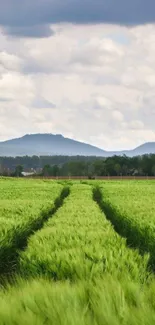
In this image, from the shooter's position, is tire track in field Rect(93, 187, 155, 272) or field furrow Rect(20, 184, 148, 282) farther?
tire track in field Rect(93, 187, 155, 272)

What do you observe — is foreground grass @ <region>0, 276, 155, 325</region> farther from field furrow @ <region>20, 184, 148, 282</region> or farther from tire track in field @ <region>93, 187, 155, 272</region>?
tire track in field @ <region>93, 187, 155, 272</region>

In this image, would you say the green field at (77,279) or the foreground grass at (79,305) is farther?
the green field at (77,279)

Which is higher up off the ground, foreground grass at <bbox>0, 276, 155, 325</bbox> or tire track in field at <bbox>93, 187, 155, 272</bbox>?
foreground grass at <bbox>0, 276, 155, 325</bbox>

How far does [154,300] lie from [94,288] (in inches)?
23.1

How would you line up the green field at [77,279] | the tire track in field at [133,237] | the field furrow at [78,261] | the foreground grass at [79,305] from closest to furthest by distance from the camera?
the foreground grass at [79,305]
the green field at [77,279]
the field furrow at [78,261]
the tire track in field at [133,237]

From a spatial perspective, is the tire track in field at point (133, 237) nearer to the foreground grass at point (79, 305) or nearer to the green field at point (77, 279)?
the green field at point (77, 279)

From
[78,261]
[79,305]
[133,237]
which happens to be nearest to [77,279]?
[78,261]

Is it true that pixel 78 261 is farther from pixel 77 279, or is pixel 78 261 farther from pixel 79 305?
pixel 79 305

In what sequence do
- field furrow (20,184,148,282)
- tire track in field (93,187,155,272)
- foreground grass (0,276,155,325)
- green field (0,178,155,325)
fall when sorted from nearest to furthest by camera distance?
foreground grass (0,276,155,325), green field (0,178,155,325), field furrow (20,184,148,282), tire track in field (93,187,155,272)

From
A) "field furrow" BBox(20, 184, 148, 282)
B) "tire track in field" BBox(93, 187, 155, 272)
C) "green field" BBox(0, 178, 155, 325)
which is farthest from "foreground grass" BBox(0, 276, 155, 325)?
"tire track in field" BBox(93, 187, 155, 272)

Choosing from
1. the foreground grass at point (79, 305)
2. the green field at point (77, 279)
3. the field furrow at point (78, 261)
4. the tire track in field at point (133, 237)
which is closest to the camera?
the foreground grass at point (79, 305)

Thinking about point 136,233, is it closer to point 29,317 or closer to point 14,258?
point 14,258

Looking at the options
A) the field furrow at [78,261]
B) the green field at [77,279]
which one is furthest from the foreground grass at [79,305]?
the field furrow at [78,261]

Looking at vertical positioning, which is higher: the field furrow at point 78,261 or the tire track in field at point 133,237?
the field furrow at point 78,261
